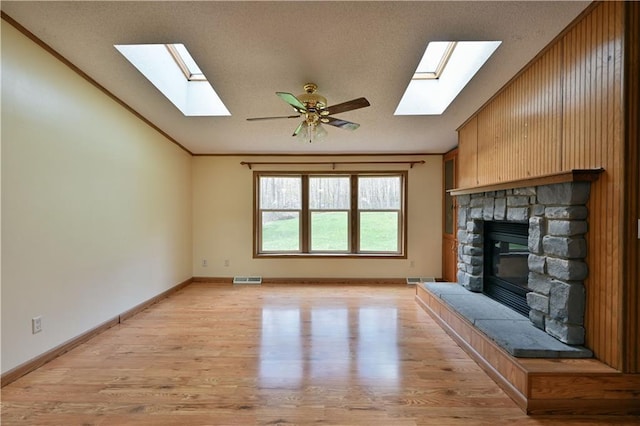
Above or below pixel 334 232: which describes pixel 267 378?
below

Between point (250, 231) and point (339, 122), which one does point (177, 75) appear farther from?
point (250, 231)

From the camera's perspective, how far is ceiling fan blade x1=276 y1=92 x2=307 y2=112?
211 centimetres

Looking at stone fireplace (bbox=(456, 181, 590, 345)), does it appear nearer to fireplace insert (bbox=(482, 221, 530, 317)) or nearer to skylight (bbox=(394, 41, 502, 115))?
fireplace insert (bbox=(482, 221, 530, 317))

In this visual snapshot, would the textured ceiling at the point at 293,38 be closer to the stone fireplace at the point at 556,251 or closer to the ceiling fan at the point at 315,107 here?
the ceiling fan at the point at 315,107

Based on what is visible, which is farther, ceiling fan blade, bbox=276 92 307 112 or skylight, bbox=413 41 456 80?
skylight, bbox=413 41 456 80

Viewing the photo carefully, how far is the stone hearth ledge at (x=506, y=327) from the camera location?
1854mm

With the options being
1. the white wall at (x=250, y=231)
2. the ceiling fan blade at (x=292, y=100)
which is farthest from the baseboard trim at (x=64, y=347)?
the ceiling fan blade at (x=292, y=100)

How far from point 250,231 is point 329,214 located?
4.89 feet

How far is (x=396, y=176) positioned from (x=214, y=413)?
4.37 m

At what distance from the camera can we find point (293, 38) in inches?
74.7

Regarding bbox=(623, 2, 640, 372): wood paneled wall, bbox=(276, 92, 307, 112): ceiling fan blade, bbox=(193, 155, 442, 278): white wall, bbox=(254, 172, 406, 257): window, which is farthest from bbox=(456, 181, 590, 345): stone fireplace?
bbox=(254, 172, 406, 257): window

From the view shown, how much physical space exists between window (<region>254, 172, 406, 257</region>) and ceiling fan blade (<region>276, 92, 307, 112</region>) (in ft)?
8.79

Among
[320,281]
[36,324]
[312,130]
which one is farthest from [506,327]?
[36,324]

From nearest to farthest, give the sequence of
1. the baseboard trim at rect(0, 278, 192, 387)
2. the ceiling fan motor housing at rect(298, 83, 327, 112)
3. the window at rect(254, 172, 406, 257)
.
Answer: the baseboard trim at rect(0, 278, 192, 387) → the ceiling fan motor housing at rect(298, 83, 327, 112) → the window at rect(254, 172, 406, 257)
